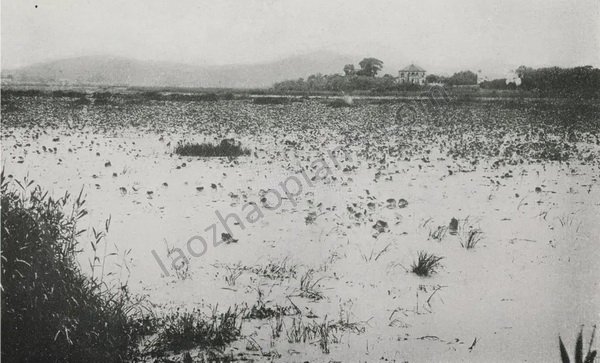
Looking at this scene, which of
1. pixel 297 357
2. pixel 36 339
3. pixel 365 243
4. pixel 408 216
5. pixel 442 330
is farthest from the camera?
pixel 408 216

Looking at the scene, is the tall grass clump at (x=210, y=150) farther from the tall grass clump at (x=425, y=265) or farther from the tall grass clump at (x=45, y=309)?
the tall grass clump at (x=45, y=309)

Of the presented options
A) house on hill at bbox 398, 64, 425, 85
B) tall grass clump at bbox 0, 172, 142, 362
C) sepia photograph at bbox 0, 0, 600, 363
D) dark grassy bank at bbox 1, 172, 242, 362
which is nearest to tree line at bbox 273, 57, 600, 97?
house on hill at bbox 398, 64, 425, 85

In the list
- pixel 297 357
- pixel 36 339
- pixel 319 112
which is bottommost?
pixel 297 357

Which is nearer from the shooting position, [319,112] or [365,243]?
[365,243]

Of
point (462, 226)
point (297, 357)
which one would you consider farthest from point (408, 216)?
point (297, 357)

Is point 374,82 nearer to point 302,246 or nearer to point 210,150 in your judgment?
point 210,150

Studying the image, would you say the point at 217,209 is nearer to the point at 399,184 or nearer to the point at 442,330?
the point at 399,184

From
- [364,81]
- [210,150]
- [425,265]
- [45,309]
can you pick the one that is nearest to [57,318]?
[45,309]
